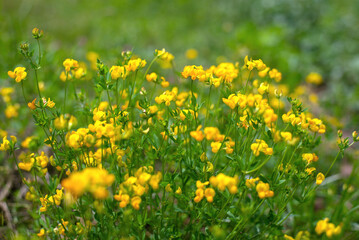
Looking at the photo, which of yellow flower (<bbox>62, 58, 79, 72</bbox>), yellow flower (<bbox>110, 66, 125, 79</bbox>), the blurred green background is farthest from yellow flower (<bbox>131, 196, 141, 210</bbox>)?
the blurred green background

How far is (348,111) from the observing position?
3877mm

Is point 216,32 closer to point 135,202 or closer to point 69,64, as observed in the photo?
point 69,64

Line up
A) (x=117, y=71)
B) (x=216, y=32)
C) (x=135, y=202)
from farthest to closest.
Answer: (x=216, y=32), (x=117, y=71), (x=135, y=202)

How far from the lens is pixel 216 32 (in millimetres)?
5508

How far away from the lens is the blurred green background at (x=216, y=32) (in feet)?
13.9

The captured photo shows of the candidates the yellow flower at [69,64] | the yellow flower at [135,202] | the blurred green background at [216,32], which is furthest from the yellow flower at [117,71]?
the blurred green background at [216,32]

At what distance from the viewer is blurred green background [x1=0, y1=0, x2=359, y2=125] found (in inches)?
166

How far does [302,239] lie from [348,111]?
2501 mm

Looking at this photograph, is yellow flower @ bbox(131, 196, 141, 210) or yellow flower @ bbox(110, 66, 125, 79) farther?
yellow flower @ bbox(110, 66, 125, 79)

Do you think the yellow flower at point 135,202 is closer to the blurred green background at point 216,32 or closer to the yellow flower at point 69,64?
the yellow flower at point 69,64

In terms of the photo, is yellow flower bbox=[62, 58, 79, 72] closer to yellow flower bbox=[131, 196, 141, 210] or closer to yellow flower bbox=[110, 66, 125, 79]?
yellow flower bbox=[110, 66, 125, 79]

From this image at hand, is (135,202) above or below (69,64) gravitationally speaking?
below

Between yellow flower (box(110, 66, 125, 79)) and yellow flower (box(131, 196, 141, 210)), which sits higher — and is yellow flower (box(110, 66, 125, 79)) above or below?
above

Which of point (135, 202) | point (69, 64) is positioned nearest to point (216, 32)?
point (69, 64)
